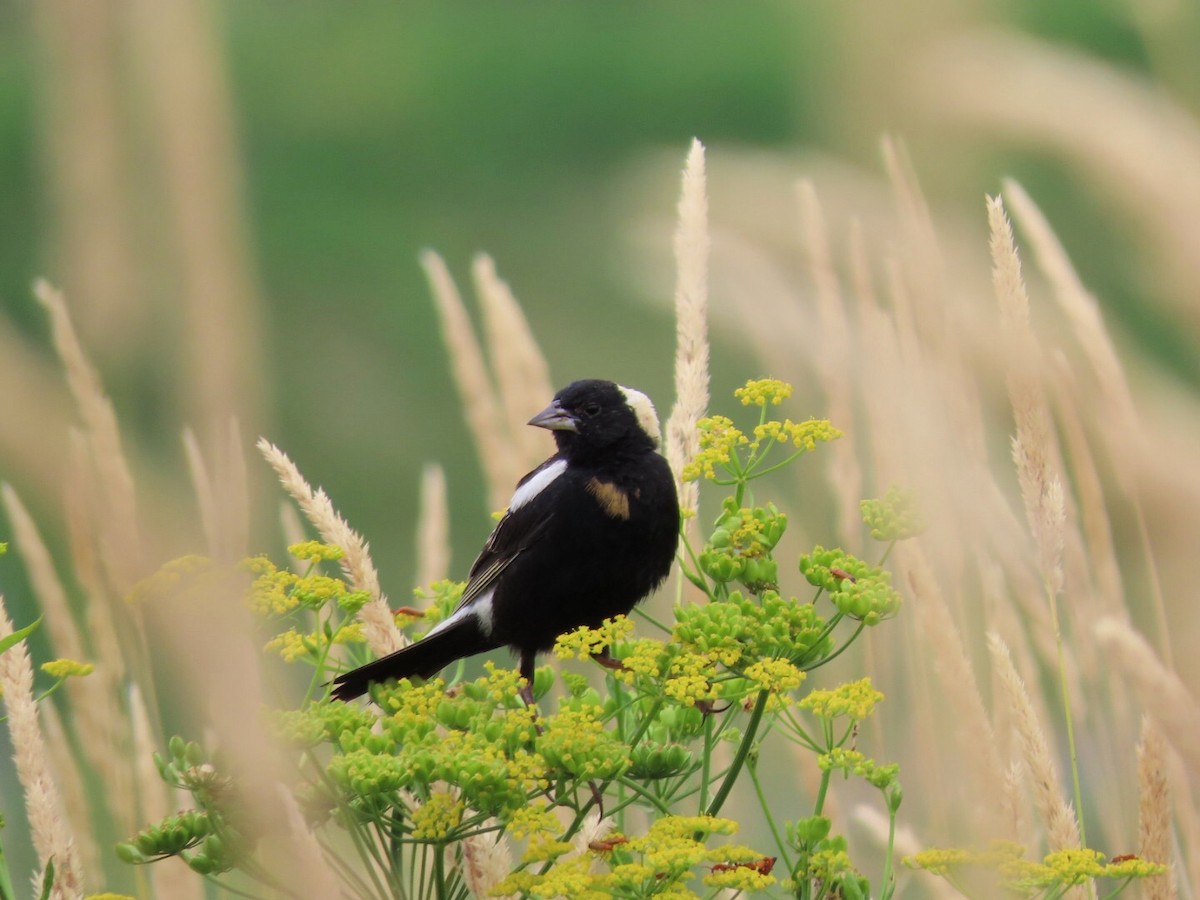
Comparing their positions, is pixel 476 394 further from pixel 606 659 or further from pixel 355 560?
pixel 355 560

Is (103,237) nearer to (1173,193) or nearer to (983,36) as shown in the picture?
(1173,193)

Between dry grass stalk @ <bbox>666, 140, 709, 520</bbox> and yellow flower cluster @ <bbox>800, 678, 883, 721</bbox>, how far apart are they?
0.50 meters

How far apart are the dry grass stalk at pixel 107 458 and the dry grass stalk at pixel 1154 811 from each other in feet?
3.75

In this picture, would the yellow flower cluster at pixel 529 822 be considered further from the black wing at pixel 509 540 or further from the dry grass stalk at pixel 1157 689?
the black wing at pixel 509 540

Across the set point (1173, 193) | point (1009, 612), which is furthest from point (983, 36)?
point (1009, 612)

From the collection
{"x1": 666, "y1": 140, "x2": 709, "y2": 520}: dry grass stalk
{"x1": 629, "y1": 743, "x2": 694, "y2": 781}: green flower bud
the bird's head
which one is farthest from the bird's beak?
{"x1": 629, "y1": 743, "x2": 694, "y2": 781}: green flower bud

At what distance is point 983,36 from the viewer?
2213mm

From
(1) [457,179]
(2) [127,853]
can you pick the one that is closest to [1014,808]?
(2) [127,853]

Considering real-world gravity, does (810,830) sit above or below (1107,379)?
below

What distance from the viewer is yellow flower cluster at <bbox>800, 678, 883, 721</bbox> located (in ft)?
4.52

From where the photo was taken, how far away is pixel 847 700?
139 cm

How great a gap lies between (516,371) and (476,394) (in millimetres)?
81

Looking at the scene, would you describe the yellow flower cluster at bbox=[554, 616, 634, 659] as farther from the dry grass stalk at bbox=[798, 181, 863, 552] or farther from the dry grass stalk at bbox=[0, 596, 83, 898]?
the dry grass stalk at bbox=[798, 181, 863, 552]

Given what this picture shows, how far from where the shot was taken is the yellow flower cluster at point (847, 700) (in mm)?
1378
